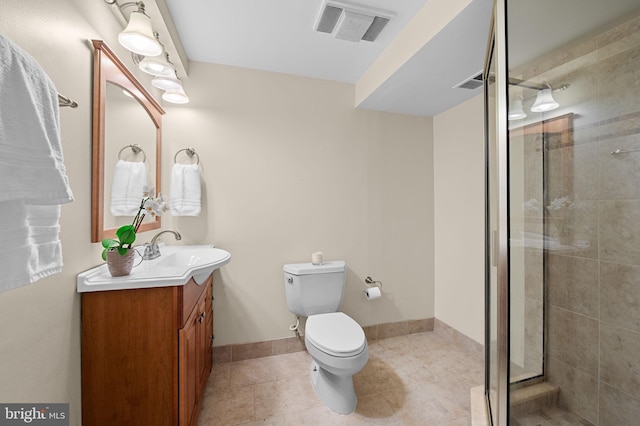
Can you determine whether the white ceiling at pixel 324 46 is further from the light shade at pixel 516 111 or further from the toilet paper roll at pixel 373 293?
the toilet paper roll at pixel 373 293

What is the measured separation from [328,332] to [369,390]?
0.52 metres

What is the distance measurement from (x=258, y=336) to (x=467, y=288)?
184 cm

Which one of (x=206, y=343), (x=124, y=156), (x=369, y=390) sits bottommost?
(x=369, y=390)

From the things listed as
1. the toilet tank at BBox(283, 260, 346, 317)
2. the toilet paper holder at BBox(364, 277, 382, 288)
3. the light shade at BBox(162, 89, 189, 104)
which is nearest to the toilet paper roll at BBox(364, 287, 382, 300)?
the toilet paper holder at BBox(364, 277, 382, 288)

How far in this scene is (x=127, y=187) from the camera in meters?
1.49

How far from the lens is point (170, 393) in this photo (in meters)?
1.15

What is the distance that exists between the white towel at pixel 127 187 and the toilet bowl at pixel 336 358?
1316mm

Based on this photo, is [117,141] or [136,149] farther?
[136,149]

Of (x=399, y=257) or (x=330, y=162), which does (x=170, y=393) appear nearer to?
(x=330, y=162)

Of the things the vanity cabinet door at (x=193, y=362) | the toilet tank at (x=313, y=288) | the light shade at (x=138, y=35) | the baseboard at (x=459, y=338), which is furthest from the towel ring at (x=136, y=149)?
the baseboard at (x=459, y=338)

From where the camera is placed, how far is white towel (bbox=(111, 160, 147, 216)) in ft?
4.58

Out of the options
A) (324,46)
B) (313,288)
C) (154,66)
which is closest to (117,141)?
(154,66)

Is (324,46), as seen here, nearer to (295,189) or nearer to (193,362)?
(295,189)

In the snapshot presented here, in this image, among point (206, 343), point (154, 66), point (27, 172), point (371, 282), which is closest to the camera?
point (27, 172)
